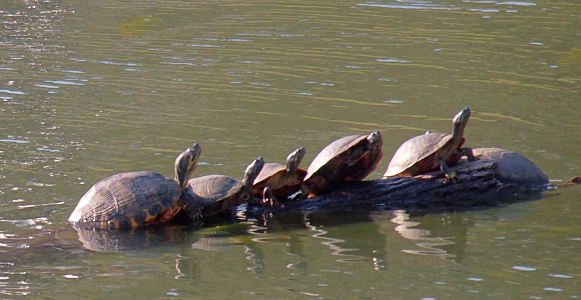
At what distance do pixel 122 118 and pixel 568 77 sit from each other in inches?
234

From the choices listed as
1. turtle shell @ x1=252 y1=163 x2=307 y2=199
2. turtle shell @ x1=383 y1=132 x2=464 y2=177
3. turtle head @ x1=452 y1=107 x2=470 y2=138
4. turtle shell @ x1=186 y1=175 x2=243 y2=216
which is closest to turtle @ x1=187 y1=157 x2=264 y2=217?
turtle shell @ x1=186 y1=175 x2=243 y2=216

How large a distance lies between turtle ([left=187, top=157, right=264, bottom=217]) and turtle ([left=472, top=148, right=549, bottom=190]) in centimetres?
200

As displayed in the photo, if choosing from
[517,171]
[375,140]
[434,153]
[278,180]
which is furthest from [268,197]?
[517,171]

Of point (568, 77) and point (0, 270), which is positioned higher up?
point (568, 77)

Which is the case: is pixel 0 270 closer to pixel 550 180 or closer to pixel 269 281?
pixel 269 281

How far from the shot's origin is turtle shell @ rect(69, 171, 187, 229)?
551 centimetres

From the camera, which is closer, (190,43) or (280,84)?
(280,84)

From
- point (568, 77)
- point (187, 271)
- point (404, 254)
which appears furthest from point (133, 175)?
point (568, 77)

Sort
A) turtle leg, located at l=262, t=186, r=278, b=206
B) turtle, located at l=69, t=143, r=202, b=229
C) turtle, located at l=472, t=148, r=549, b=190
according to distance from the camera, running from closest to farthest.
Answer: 1. turtle, located at l=69, t=143, r=202, b=229
2. turtle leg, located at l=262, t=186, r=278, b=206
3. turtle, located at l=472, t=148, r=549, b=190

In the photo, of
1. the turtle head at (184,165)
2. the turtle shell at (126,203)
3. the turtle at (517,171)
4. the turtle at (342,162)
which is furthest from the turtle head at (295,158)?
the turtle at (517,171)

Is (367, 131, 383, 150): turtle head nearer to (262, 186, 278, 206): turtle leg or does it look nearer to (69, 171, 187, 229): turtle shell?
(262, 186, 278, 206): turtle leg

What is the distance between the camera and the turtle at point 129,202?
5512mm

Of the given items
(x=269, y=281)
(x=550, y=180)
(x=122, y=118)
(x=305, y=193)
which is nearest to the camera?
(x=269, y=281)

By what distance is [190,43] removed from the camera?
40.7 feet
